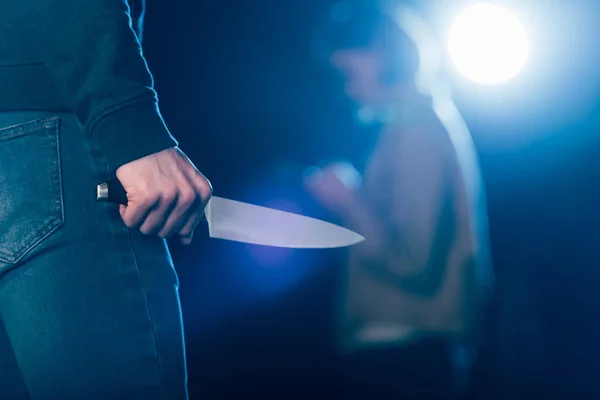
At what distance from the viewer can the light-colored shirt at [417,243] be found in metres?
1.89

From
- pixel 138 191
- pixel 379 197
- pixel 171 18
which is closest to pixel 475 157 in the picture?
pixel 379 197

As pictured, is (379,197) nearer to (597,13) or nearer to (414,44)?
(414,44)

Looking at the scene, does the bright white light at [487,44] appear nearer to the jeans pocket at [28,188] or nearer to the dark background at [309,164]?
the dark background at [309,164]

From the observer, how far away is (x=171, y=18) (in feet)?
5.28

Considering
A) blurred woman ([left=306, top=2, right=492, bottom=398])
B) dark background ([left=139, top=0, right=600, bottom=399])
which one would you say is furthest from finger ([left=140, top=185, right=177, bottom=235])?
blurred woman ([left=306, top=2, right=492, bottom=398])

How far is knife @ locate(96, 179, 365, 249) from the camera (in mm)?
702

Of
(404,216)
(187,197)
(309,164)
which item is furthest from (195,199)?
(404,216)

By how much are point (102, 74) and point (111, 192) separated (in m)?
0.12

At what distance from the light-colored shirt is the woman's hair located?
158 mm

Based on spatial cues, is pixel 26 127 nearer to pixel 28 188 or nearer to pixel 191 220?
pixel 28 188

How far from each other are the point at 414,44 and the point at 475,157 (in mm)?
509

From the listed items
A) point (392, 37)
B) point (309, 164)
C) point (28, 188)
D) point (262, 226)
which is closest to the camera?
point (28, 188)

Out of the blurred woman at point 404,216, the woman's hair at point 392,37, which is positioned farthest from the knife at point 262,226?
the woman's hair at point 392,37

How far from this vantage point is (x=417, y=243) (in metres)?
1.93
